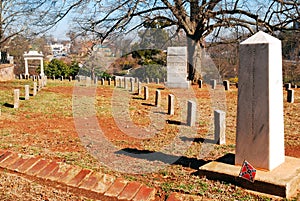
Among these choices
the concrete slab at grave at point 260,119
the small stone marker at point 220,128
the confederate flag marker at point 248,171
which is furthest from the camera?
the small stone marker at point 220,128

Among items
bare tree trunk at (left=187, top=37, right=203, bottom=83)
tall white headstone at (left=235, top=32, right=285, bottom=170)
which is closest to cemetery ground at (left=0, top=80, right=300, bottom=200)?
tall white headstone at (left=235, top=32, right=285, bottom=170)

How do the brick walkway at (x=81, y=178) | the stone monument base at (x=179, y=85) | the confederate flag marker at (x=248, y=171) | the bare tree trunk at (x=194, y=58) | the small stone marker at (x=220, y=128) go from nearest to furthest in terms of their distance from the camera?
the brick walkway at (x=81, y=178) < the confederate flag marker at (x=248, y=171) < the small stone marker at (x=220, y=128) < the stone monument base at (x=179, y=85) < the bare tree trunk at (x=194, y=58)

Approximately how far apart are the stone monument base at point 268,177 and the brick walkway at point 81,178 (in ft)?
2.81

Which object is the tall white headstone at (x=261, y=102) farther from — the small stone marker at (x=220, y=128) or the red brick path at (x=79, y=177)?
the small stone marker at (x=220, y=128)

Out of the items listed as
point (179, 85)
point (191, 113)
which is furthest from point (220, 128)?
point (179, 85)

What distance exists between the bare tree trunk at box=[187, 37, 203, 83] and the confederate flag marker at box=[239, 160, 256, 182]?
1697 cm

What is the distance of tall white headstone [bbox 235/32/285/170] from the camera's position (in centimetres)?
450

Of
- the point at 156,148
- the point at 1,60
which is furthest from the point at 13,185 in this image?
the point at 1,60

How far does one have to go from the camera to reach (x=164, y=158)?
612cm

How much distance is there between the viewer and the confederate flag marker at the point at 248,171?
4359 millimetres

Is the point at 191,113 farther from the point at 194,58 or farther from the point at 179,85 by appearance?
the point at 194,58

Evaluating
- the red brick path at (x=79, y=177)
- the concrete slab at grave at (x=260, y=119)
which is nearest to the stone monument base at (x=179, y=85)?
the concrete slab at grave at (x=260, y=119)

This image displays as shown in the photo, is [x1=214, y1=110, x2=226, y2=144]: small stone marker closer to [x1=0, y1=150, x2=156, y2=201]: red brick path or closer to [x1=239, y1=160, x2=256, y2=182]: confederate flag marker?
[x1=239, y1=160, x2=256, y2=182]: confederate flag marker

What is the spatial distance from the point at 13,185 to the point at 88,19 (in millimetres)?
16085
